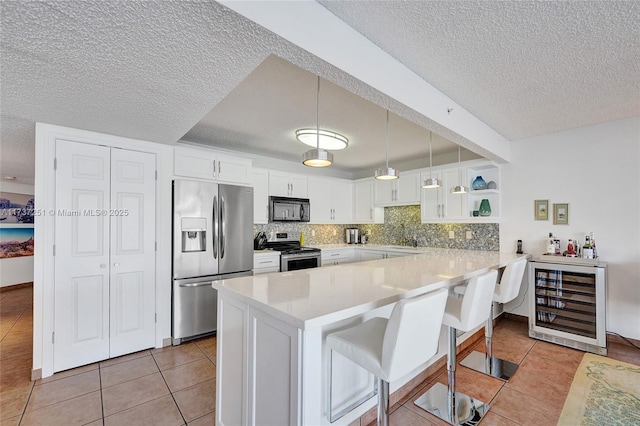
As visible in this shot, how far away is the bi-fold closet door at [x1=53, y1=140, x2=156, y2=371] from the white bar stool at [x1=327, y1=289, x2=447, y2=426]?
2.39m

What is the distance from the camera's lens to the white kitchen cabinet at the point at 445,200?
401 centimetres

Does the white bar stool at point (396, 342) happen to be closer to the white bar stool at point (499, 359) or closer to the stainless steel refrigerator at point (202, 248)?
the white bar stool at point (499, 359)

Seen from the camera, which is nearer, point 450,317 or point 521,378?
point 450,317

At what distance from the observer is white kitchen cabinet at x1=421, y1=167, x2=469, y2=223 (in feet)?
13.1

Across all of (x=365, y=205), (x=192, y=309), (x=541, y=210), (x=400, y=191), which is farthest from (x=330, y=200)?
(x=541, y=210)

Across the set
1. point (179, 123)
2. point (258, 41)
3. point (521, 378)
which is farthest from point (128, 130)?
point (521, 378)

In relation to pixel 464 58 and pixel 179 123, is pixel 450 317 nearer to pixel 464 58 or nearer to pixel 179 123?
pixel 464 58

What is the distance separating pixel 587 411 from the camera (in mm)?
1952

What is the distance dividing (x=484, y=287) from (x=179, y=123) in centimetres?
271

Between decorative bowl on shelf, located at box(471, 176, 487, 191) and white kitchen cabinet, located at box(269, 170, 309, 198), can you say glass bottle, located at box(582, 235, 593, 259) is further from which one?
white kitchen cabinet, located at box(269, 170, 309, 198)

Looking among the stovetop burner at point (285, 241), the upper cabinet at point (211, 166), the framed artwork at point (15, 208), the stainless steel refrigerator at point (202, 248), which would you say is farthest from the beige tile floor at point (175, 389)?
the framed artwork at point (15, 208)

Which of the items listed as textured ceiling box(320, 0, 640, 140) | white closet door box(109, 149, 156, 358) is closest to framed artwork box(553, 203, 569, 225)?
textured ceiling box(320, 0, 640, 140)

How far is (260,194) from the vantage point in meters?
4.24

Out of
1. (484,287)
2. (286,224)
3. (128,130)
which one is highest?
(128,130)
